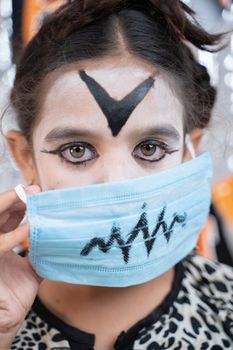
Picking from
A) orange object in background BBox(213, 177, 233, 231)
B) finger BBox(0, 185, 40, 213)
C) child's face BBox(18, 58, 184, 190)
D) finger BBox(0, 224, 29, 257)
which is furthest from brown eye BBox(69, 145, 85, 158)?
orange object in background BBox(213, 177, 233, 231)

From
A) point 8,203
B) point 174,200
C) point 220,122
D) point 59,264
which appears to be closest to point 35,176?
point 8,203

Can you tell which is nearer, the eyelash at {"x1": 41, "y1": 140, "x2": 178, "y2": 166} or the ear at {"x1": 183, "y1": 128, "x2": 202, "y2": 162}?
the eyelash at {"x1": 41, "y1": 140, "x2": 178, "y2": 166}

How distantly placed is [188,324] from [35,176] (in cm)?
58

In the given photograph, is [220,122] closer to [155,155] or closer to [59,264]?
[155,155]

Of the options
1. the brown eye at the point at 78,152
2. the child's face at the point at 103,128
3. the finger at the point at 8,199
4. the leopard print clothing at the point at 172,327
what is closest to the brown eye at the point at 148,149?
the child's face at the point at 103,128

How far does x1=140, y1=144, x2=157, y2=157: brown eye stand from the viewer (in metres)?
1.36

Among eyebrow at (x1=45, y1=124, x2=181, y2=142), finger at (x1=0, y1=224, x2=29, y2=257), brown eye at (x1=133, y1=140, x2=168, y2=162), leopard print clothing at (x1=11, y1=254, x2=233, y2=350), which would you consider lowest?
leopard print clothing at (x1=11, y1=254, x2=233, y2=350)

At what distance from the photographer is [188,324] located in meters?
Answer: 1.44

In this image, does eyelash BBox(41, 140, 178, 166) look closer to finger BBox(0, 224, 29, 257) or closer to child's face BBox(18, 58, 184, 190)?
child's face BBox(18, 58, 184, 190)

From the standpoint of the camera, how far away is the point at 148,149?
1.37m

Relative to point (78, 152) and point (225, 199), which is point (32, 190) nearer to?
point (78, 152)

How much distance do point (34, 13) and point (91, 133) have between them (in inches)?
26.3

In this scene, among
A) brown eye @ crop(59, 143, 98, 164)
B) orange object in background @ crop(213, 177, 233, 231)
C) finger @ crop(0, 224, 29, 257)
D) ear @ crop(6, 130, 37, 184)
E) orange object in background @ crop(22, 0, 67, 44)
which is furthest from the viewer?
→ orange object in background @ crop(213, 177, 233, 231)

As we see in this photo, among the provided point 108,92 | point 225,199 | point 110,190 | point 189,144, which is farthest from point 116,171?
point 225,199
